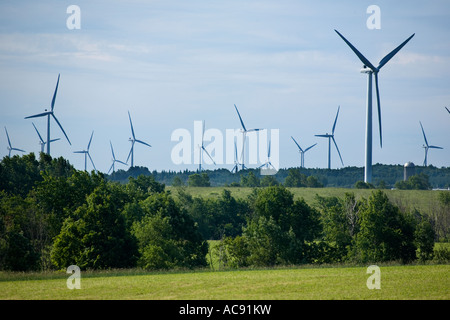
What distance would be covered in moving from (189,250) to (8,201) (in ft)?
83.2

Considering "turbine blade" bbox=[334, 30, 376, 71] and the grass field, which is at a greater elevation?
"turbine blade" bbox=[334, 30, 376, 71]

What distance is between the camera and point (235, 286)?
47875 mm

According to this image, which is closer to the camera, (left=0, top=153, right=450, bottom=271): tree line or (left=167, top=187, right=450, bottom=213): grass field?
(left=0, top=153, right=450, bottom=271): tree line

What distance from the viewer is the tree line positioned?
229 feet

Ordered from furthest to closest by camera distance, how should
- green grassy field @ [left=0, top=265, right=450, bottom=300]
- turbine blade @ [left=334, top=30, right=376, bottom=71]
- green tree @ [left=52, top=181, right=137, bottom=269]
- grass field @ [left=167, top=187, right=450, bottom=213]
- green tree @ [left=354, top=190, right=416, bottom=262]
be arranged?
grass field @ [left=167, top=187, right=450, bottom=213] → turbine blade @ [left=334, top=30, right=376, bottom=71] → green tree @ [left=354, top=190, right=416, bottom=262] → green tree @ [left=52, top=181, right=137, bottom=269] → green grassy field @ [left=0, top=265, right=450, bottom=300]

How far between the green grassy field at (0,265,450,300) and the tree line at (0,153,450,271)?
37.1 feet

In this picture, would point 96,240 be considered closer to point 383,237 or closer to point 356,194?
point 383,237

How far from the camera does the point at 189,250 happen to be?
8369 cm

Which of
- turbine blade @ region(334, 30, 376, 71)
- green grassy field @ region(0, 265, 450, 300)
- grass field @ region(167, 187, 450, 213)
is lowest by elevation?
green grassy field @ region(0, 265, 450, 300)

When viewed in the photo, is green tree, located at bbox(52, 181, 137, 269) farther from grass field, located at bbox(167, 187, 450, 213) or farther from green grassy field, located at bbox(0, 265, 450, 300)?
grass field, located at bbox(167, 187, 450, 213)

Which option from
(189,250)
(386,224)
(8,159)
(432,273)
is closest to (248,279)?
(432,273)

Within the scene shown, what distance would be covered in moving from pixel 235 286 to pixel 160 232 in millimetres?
32962

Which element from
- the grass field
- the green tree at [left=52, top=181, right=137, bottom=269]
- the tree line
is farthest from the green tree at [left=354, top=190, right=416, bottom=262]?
the grass field
